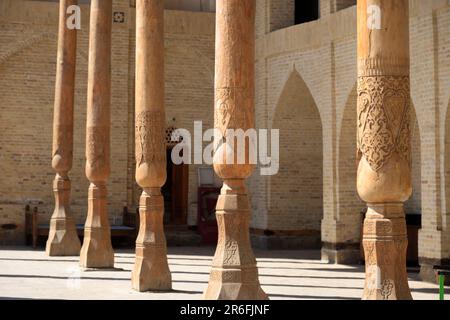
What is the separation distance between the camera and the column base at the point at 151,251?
11.7 metres

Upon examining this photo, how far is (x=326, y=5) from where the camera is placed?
63.1ft

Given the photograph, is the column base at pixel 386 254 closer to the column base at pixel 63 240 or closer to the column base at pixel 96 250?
the column base at pixel 96 250

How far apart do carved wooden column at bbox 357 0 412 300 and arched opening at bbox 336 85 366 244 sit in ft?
36.2

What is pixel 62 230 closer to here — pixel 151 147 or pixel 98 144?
pixel 98 144

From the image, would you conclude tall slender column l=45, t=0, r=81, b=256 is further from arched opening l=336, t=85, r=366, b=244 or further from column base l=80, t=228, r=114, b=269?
arched opening l=336, t=85, r=366, b=244

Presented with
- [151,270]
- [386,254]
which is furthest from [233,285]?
[151,270]

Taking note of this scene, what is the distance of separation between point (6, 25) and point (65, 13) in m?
4.00

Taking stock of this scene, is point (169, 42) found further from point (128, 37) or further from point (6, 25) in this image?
point (6, 25)

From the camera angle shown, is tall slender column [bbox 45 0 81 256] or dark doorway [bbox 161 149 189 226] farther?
dark doorway [bbox 161 149 189 226]

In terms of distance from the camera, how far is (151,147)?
12.0 metres

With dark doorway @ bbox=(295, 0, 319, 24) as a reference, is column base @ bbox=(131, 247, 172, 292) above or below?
below

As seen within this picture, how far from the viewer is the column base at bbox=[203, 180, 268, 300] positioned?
8812 millimetres

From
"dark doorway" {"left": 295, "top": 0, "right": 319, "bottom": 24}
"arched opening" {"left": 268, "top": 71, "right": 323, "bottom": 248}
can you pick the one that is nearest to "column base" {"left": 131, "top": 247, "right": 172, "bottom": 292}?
"arched opening" {"left": 268, "top": 71, "right": 323, "bottom": 248}

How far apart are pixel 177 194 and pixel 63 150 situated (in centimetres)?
597
